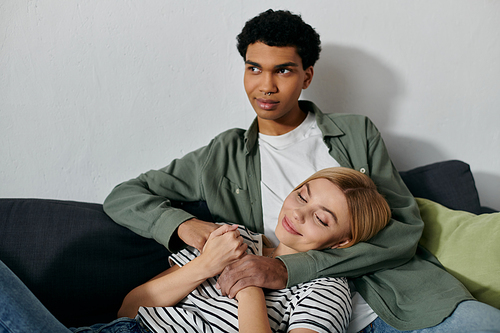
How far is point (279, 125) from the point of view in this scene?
6.12 feet

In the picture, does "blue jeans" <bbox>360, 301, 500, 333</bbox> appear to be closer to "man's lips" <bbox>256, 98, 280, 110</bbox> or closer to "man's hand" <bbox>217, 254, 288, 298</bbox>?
"man's hand" <bbox>217, 254, 288, 298</bbox>

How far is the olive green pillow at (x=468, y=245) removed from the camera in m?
1.42

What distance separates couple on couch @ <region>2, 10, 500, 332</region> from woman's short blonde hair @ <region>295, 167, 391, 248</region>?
6 centimetres

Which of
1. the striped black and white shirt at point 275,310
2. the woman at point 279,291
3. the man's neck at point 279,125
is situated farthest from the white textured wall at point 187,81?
the striped black and white shirt at point 275,310

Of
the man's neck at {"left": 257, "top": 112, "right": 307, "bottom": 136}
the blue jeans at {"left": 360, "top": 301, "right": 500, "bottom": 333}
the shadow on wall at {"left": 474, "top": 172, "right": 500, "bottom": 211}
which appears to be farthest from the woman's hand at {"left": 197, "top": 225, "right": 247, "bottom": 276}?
the shadow on wall at {"left": 474, "top": 172, "right": 500, "bottom": 211}

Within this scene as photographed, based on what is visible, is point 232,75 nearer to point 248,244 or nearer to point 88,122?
point 88,122

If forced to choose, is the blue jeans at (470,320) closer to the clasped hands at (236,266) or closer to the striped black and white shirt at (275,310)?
the striped black and white shirt at (275,310)

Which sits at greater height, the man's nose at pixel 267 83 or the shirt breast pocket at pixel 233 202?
the man's nose at pixel 267 83

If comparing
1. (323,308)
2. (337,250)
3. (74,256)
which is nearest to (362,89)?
(337,250)

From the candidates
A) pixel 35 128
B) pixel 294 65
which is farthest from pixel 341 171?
pixel 35 128

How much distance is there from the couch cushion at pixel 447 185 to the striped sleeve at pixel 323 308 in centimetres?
86

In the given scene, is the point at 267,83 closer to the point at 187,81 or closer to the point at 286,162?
the point at 286,162

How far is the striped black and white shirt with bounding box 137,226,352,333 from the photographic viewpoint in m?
1.11

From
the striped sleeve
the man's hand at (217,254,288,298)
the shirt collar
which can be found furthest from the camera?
the shirt collar
